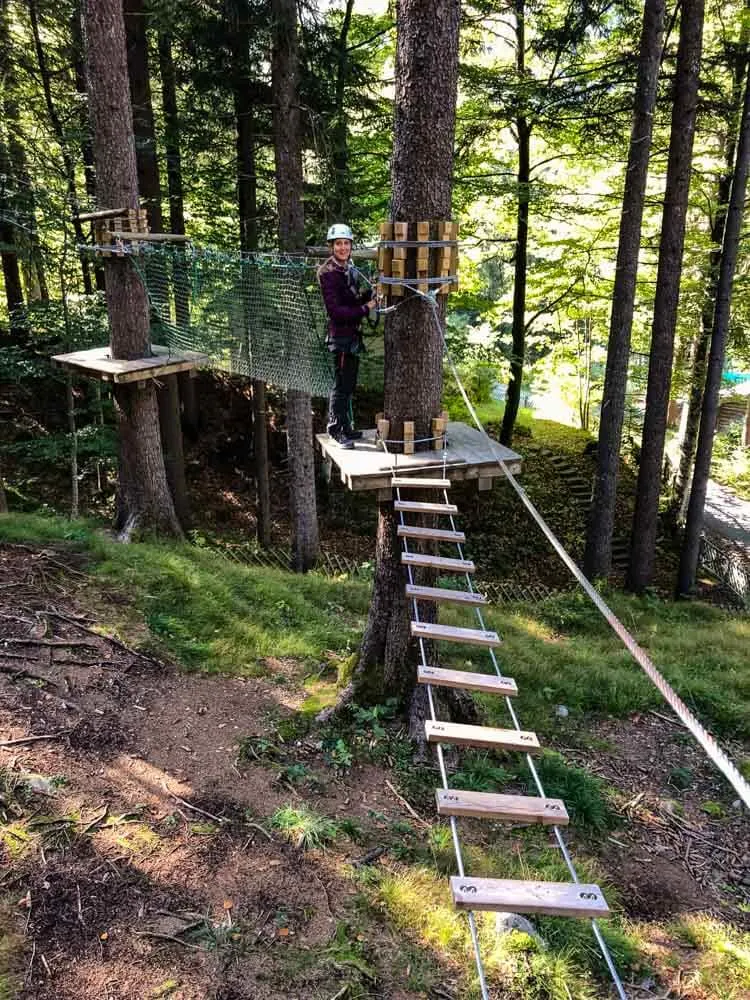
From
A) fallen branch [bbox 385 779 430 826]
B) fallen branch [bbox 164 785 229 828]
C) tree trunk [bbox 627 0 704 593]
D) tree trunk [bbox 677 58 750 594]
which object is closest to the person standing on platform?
fallen branch [bbox 385 779 430 826]

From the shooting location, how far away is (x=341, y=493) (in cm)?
1221

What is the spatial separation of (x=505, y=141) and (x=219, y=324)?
761 cm

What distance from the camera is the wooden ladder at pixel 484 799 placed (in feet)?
6.48

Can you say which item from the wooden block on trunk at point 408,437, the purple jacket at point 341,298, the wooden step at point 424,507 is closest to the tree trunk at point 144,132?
the purple jacket at point 341,298

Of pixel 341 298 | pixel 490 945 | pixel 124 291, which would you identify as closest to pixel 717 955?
pixel 490 945

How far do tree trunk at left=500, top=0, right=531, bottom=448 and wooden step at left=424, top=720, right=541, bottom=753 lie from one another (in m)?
8.86

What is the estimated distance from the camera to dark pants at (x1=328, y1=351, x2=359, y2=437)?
14.0 ft

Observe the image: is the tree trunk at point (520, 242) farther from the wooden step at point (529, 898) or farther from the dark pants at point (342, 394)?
the wooden step at point (529, 898)

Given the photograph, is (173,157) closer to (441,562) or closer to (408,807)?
(441,562)

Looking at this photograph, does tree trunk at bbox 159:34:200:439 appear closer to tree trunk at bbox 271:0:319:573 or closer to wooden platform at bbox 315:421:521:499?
tree trunk at bbox 271:0:319:573

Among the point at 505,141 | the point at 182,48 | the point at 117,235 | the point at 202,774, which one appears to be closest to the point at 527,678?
the point at 202,774

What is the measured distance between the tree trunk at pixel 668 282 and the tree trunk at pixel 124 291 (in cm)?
598

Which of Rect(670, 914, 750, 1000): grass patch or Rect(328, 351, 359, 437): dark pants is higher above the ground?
Rect(328, 351, 359, 437): dark pants

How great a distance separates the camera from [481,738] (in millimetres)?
2525
